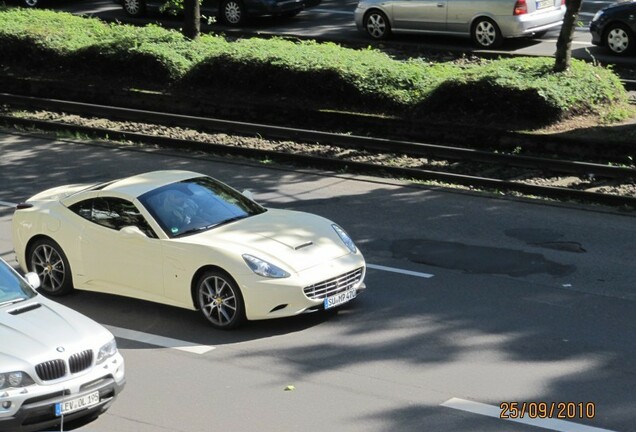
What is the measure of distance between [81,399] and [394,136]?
12499mm

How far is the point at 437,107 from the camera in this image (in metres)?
20.0

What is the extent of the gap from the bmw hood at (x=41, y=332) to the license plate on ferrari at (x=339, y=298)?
2.76 metres

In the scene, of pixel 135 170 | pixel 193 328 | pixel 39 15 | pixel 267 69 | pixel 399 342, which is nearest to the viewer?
pixel 399 342

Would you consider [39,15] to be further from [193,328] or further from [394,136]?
[193,328]

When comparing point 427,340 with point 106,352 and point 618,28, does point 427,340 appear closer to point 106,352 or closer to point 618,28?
point 106,352

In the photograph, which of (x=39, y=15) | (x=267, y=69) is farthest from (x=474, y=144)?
(x=39, y=15)

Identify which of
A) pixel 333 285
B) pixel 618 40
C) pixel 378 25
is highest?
pixel 378 25

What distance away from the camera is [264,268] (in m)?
10.8

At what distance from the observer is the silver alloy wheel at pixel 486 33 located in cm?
2466

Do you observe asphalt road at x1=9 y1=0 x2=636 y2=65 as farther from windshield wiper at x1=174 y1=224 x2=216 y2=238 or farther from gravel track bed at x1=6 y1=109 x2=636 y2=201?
windshield wiper at x1=174 y1=224 x2=216 y2=238

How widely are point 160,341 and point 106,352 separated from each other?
2.14m

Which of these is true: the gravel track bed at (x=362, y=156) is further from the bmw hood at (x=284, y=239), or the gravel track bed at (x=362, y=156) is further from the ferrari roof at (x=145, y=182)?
the ferrari roof at (x=145, y=182)
